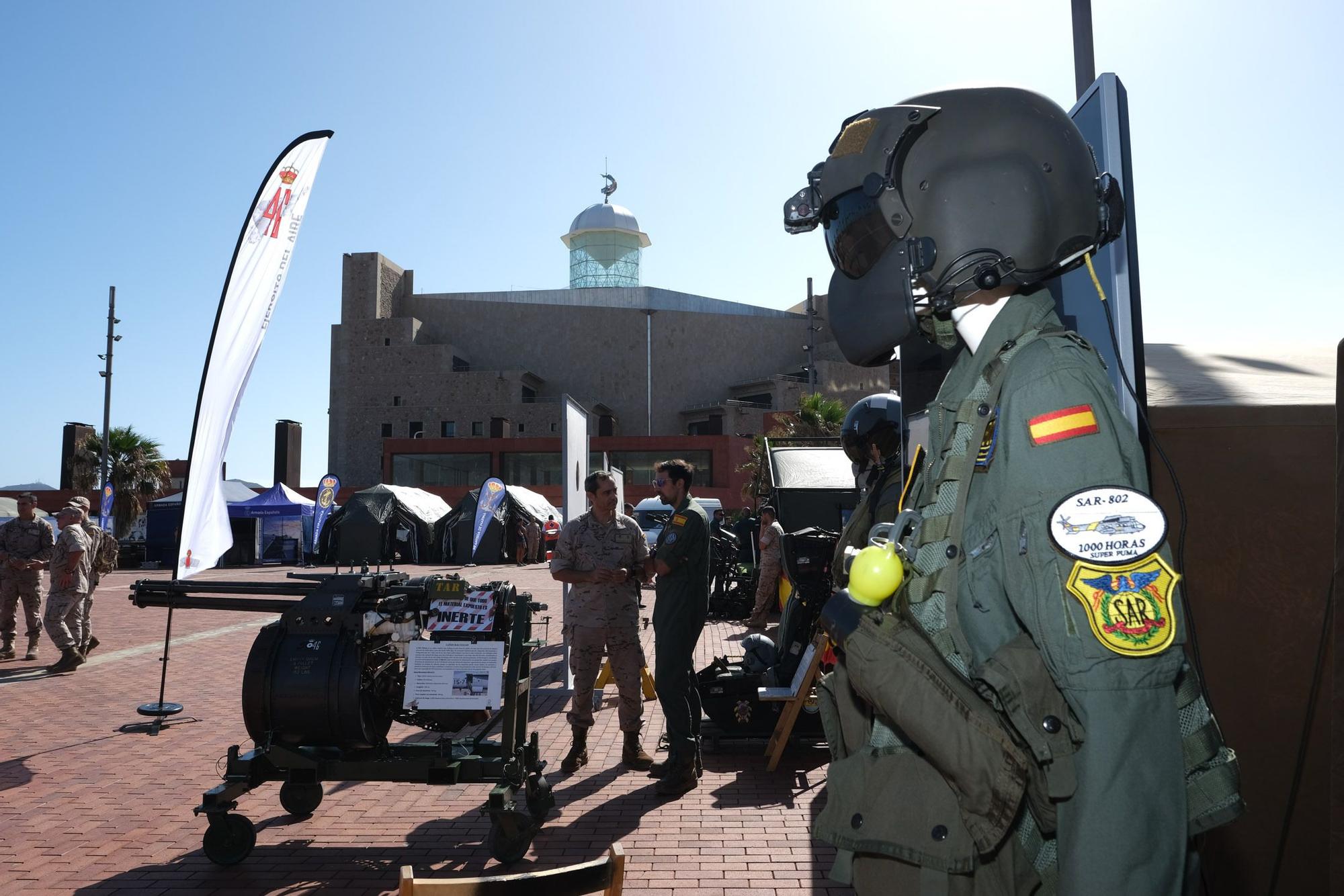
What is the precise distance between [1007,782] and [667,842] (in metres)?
4.00

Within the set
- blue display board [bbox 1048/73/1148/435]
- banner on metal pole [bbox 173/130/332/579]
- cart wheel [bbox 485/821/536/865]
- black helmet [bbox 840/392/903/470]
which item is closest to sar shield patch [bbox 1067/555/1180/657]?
blue display board [bbox 1048/73/1148/435]

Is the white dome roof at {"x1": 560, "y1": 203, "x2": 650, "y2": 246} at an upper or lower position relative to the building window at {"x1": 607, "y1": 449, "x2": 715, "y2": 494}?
upper

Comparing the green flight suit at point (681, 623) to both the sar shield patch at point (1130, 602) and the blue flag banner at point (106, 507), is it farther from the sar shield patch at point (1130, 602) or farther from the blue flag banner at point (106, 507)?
the blue flag banner at point (106, 507)

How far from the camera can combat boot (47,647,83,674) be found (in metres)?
10.6

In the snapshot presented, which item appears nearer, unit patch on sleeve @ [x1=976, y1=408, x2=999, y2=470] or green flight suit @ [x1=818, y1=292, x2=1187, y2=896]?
green flight suit @ [x1=818, y1=292, x2=1187, y2=896]

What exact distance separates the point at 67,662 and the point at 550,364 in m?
53.4

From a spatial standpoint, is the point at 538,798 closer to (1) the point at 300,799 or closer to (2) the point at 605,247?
(1) the point at 300,799

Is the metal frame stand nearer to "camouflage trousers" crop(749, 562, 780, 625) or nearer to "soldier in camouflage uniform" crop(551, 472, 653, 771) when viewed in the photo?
"soldier in camouflage uniform" crop(551, 472, 653, 771)

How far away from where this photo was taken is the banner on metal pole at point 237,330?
22.4 feet

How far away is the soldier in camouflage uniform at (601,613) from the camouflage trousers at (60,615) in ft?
23.0

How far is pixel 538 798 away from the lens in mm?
5238

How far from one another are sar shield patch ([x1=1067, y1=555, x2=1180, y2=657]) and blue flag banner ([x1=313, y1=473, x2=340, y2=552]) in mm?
31768

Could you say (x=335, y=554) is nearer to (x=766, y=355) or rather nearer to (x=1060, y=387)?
(x=1060, y=387)

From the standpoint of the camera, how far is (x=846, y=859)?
1776mm
